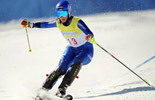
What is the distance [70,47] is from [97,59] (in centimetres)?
335

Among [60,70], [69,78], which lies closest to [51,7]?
[60,70]

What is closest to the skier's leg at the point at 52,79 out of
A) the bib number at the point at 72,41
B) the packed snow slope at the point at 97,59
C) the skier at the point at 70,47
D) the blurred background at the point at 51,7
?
A: the skier at the point at 70,47

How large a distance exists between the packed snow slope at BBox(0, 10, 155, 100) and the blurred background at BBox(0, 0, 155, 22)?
61cm

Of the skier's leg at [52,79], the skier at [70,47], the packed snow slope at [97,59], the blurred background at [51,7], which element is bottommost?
the blurred background at [51,7]

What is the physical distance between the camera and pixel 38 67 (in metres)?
7.98

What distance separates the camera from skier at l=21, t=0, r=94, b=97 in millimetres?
4352

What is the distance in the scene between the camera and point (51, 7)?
16.8 metres

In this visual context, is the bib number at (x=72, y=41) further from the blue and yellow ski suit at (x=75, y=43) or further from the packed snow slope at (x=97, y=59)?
the packed snow slope at (x=97, y=59)

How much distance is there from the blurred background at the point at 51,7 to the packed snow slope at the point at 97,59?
61 centimetres

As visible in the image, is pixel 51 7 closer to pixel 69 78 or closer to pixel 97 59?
pixel 97 59

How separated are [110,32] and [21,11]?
20.1ft

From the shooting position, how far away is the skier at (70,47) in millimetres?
4352

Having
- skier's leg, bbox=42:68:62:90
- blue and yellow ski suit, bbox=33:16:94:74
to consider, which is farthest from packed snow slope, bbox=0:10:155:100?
blue and yellow ski suit, bbox=33:16:94:74

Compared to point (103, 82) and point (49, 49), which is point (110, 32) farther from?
point (103, 82)
